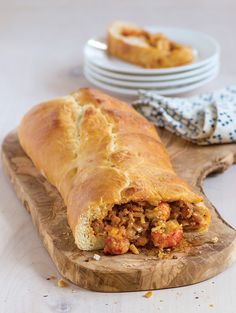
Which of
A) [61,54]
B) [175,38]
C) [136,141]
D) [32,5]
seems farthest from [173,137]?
[32,5]

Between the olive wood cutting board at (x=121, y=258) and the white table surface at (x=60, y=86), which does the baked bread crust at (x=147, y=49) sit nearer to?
the white table surface at (x=60, y=86)

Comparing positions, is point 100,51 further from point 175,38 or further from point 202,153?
point 202,153

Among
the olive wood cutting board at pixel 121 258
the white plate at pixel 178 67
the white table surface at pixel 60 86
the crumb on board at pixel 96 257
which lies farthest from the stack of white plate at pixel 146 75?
the crumb on board at pixel 96 257

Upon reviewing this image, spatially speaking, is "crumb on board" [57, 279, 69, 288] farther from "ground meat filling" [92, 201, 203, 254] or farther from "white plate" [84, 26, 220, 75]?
"white plate" [84, 26, 220, 75]

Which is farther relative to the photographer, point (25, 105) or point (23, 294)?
point (25, 105)

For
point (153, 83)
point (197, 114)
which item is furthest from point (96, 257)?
point (153, 83)

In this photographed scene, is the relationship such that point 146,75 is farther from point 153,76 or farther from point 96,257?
point 96,257

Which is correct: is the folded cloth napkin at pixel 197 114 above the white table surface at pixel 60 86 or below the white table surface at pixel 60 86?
above
